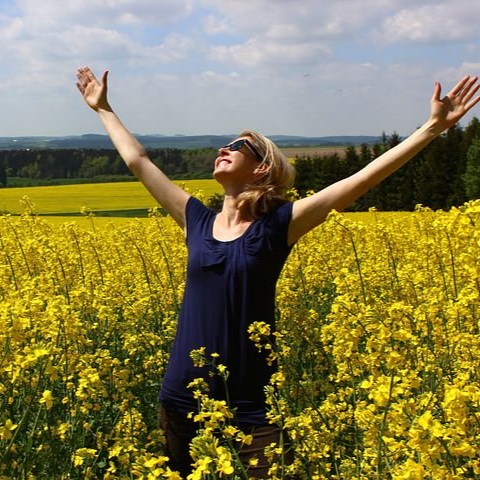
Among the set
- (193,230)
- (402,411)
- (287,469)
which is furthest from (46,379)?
(402,411)

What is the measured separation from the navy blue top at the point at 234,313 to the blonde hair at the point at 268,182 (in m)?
0.07

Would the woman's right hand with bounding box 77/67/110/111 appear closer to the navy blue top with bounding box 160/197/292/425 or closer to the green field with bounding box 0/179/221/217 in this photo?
the navy blue top with bounding box 160/197/292/425

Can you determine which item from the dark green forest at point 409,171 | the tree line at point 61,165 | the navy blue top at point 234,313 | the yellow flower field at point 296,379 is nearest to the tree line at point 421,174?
the dark green forest at point 409,171

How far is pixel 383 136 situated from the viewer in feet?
100

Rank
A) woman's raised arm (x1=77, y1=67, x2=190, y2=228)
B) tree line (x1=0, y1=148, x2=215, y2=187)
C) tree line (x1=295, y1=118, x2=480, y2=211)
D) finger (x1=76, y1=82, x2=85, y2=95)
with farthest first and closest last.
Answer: tree line (x1=0, y1=148, x2=215, y2=187)
tree line (x1=295, y1=118, x2=480, y2=211)
finger (x1=76, y1=82, x2=85, y2=95)
woman's raised arm (x1=77, y1=67, x2=190, y2=228)

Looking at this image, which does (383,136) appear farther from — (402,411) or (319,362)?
(402,411)

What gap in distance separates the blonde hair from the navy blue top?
7 centimetres

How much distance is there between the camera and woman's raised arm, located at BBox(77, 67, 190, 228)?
3174mm

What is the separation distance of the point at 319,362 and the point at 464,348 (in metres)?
1.40

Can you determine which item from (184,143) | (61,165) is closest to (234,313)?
(61,165)

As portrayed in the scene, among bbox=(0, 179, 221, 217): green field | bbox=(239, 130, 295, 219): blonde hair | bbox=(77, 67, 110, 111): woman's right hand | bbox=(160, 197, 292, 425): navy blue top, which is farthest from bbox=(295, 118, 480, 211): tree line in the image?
bbox=(160, 197, 292, 425): navy blue top

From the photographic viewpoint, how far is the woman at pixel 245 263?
2.73 m

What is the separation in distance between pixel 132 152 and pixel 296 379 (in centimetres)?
122

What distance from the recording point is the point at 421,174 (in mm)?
28766
